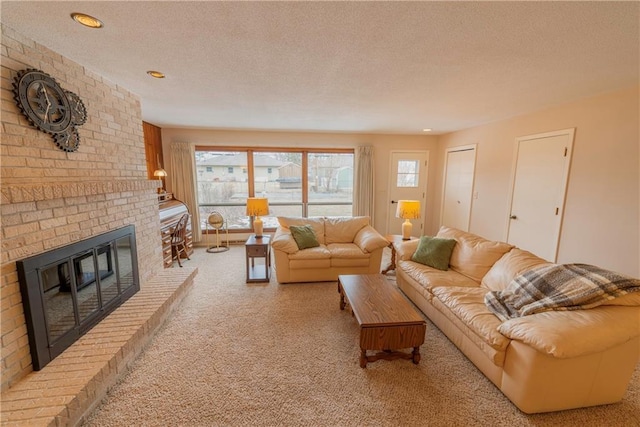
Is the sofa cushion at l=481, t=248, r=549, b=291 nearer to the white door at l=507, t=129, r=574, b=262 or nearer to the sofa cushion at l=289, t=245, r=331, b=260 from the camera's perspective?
the white door at l=507, t=129, r=574, b=262

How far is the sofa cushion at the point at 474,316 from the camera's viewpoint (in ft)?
5.50

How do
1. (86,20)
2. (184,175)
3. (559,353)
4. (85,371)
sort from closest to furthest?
(559,353), (86,20), (85,371), (184,175)

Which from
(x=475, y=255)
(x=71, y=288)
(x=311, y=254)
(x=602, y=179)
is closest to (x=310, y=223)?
(x=311, y=254)

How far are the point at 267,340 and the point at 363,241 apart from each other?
1833mm

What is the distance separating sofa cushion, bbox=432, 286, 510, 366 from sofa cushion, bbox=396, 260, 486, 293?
13 cm

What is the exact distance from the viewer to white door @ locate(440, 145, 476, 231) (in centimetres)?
476

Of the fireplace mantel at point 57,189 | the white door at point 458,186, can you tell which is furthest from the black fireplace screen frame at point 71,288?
the white door at point 458,186

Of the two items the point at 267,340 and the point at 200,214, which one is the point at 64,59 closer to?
the point at 267,340

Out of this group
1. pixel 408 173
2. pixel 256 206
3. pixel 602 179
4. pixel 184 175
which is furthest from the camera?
pixel 408 173

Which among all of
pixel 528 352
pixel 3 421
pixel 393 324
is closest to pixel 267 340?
pixel 393 324

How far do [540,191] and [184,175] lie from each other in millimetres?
5800

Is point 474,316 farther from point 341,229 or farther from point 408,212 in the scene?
point 341,229

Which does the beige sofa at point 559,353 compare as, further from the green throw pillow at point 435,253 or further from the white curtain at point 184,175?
the white curtain at point 184,175

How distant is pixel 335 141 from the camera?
5387 millimetres
